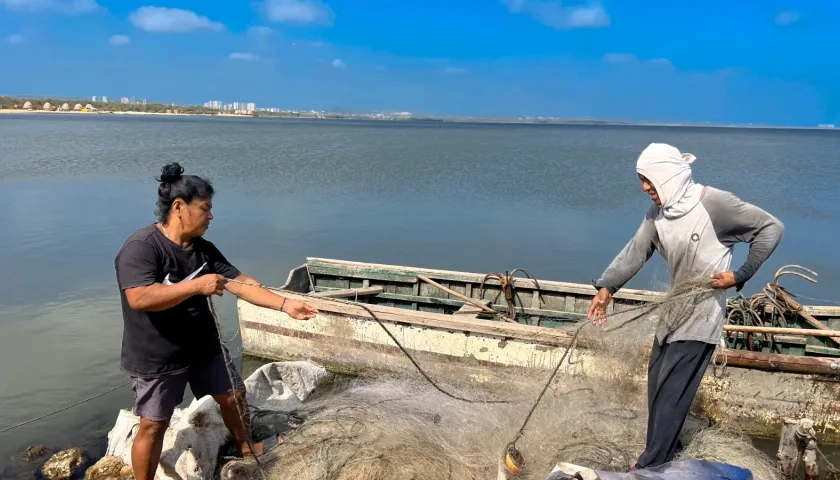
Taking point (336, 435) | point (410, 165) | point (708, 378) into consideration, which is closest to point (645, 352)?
point (708, 378)

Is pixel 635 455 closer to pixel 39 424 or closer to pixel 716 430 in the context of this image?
pixel 716 430

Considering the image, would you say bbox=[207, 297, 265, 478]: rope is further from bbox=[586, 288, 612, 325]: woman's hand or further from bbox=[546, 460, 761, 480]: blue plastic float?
bbox=[586, 288, 612, 325]: woman's hand

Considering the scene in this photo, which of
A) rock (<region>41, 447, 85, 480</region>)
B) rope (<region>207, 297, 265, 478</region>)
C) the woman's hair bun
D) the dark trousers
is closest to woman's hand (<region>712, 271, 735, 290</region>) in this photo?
the dark trousers

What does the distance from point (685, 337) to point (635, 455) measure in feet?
3.57

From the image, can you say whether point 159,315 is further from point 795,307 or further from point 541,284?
point 795,307

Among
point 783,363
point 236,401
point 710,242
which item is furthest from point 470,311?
point 710,242

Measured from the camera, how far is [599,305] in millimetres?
3670

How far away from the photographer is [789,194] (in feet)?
74.4

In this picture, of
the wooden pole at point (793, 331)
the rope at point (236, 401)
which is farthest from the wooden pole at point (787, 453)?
the rope at point (236, 401)

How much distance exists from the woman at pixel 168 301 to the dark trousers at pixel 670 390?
1.96 metres

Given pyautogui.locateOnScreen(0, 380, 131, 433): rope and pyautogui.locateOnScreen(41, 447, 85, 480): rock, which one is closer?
pyautogui.locateOnScreen(41, 447, 85, 480): rock

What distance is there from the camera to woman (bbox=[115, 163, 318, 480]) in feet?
9.39

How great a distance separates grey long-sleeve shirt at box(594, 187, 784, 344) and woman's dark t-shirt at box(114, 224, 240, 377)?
98.5 inches

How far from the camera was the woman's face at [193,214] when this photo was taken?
305 centimetres
